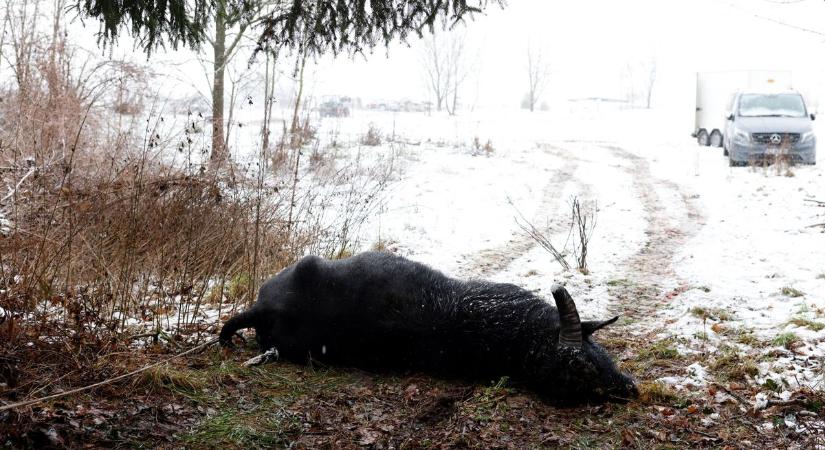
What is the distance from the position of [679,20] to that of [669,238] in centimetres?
6175

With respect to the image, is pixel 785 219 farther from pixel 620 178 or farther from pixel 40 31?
pixel 40 31

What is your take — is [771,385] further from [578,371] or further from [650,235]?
[650,235]

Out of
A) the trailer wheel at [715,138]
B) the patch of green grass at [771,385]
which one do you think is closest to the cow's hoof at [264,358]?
the patch of green grass at [771,385]

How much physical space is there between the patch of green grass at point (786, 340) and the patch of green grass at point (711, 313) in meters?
0.68

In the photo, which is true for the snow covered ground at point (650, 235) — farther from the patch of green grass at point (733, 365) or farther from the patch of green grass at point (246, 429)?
the patch of green grass at point (246, 429)

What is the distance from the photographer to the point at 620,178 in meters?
17.0

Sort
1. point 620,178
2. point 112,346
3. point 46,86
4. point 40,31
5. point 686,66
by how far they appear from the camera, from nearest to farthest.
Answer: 1. point 112,346
2. point 46,86
3. point 40,31
4. point 620,178
5. point 686,66

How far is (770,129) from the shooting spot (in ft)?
56.8

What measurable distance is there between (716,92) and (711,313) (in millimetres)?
21780

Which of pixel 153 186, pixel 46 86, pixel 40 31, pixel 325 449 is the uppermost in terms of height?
pixel 40 31

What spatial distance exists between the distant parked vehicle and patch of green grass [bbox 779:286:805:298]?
37.2 feet

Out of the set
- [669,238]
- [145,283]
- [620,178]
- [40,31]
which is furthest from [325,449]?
[620,178]

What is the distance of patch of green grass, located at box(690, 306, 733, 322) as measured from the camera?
5578 mm

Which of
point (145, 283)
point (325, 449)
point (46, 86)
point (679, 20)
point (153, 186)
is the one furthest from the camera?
point (679, 20)
